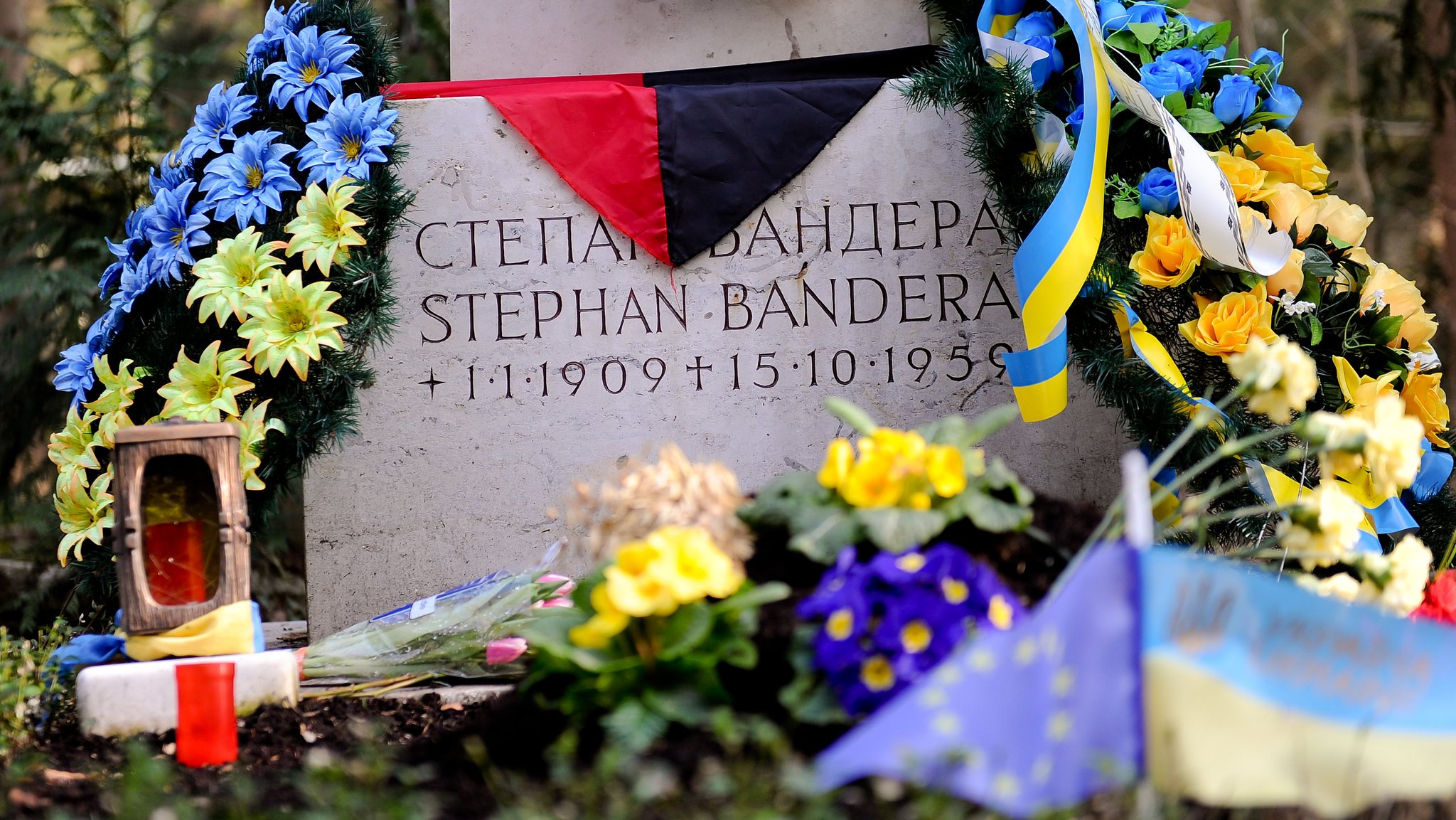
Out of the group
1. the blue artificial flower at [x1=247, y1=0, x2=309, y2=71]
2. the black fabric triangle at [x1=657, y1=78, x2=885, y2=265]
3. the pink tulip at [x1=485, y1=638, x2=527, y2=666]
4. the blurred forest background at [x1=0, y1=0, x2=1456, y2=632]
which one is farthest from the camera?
the blurred forest background at [x1=0, y1=0, x2=1456, y2=632]

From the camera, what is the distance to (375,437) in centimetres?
383

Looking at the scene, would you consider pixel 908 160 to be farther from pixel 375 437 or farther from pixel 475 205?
pixel 375 437

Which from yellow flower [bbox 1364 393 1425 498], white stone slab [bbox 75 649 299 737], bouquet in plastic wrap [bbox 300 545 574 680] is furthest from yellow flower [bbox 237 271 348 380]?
yellow flower [bbox 1364 393 1425 498]

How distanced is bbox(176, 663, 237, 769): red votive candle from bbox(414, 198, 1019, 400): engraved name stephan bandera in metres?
1.41

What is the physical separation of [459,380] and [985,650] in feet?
8.03

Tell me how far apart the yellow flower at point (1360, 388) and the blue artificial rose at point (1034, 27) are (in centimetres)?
127

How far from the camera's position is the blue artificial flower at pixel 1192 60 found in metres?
3.57

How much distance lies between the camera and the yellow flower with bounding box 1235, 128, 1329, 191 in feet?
11.8

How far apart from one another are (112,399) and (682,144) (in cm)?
185

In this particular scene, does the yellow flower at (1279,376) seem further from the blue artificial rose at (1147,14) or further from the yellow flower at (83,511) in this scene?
the yellow flower at (83,511)

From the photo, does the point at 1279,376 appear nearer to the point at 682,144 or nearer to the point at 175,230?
the point at 682,144

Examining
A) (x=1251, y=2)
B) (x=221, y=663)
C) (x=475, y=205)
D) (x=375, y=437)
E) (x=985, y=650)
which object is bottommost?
(x=221, y=663)

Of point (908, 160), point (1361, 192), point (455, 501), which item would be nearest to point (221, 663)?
point (455, 501)

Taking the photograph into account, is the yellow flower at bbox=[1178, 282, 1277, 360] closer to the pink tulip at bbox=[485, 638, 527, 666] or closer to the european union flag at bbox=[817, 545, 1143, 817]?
the european union flag at bbox=[817, 545, 1143, 817]
